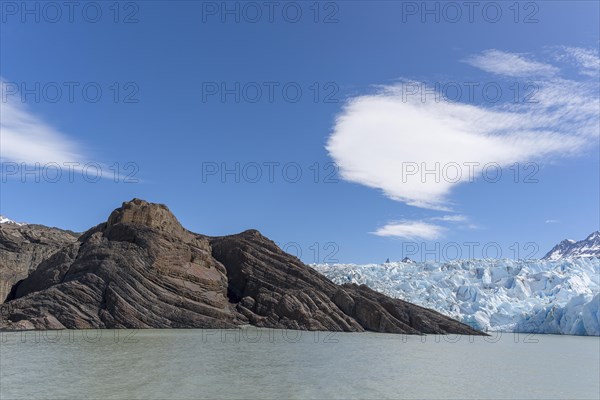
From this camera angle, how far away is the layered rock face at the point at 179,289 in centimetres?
4981

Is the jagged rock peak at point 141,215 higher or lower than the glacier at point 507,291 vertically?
higher

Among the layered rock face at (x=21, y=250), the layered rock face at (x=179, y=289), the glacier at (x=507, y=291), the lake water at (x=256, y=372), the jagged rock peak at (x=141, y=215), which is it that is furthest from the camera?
the glacier at (x=507, y=291)

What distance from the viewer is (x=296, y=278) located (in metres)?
69.2

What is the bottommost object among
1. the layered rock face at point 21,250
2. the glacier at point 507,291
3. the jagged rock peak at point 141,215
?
the glacier at point 507,291

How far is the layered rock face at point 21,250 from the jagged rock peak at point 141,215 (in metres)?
13.1

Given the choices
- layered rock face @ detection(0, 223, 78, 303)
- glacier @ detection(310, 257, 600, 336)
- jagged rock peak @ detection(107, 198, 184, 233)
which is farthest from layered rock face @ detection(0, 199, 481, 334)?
glacier @ detection(310, 257, 600, 336)

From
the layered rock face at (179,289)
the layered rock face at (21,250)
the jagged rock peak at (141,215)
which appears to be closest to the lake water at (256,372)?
the layered rock face at (179,289)

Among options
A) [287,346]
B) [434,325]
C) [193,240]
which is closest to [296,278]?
[193,240]

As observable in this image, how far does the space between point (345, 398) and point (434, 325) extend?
54.7 m

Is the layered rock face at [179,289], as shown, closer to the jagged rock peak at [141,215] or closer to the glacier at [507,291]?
the jagged rock peak at [141,215]

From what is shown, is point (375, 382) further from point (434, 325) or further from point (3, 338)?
point (434, 325)

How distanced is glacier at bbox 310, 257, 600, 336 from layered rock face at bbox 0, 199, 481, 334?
19.0 meters

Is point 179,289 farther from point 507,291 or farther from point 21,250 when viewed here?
point 507,291

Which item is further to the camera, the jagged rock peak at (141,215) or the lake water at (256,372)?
the jagged rock peak at (141,215)
